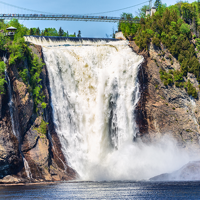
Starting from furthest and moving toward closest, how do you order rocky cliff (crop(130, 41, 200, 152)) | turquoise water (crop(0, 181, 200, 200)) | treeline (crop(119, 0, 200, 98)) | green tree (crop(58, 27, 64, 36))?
1. green tree (crop(58, 27, 64, 36))
2. treeline (crop(119, 0, 200, 98))
3. rocky cliff (crop(130, 41, 200, 152))
4. turquoise water (crop(0, 181, 200, 200))

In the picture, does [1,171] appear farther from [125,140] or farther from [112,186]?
[125,140]

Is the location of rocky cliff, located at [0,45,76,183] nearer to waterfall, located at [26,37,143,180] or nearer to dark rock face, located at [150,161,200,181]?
waterfall, located at [26,37,143,180]

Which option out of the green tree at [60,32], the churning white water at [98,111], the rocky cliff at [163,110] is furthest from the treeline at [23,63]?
the green tree at [60,32]

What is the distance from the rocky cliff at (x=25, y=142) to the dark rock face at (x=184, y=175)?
13754 millimetres

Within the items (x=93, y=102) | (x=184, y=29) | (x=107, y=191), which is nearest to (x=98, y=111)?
(x=93, y=102)

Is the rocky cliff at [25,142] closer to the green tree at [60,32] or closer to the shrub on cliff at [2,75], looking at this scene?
the shrub on cliff at [2,75]

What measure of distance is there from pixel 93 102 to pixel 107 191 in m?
22.3

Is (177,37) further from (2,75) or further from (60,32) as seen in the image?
(60,32)

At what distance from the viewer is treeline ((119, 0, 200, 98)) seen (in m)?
73.8

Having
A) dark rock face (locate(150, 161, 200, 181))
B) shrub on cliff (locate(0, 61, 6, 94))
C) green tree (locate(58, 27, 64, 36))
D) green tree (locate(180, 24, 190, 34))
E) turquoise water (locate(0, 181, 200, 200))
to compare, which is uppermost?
green tree (locate(58, 27, 64, 36))

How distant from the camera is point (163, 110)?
229 feet

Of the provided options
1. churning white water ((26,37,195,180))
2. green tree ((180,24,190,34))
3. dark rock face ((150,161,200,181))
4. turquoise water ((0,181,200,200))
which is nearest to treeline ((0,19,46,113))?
churning white water ((26,37,195,180))

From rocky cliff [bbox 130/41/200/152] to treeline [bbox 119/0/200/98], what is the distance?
5.11 ft

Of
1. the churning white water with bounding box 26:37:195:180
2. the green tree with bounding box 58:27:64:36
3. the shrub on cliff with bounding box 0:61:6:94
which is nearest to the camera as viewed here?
the shrub on cliff with bounding box 0:61:6:94
